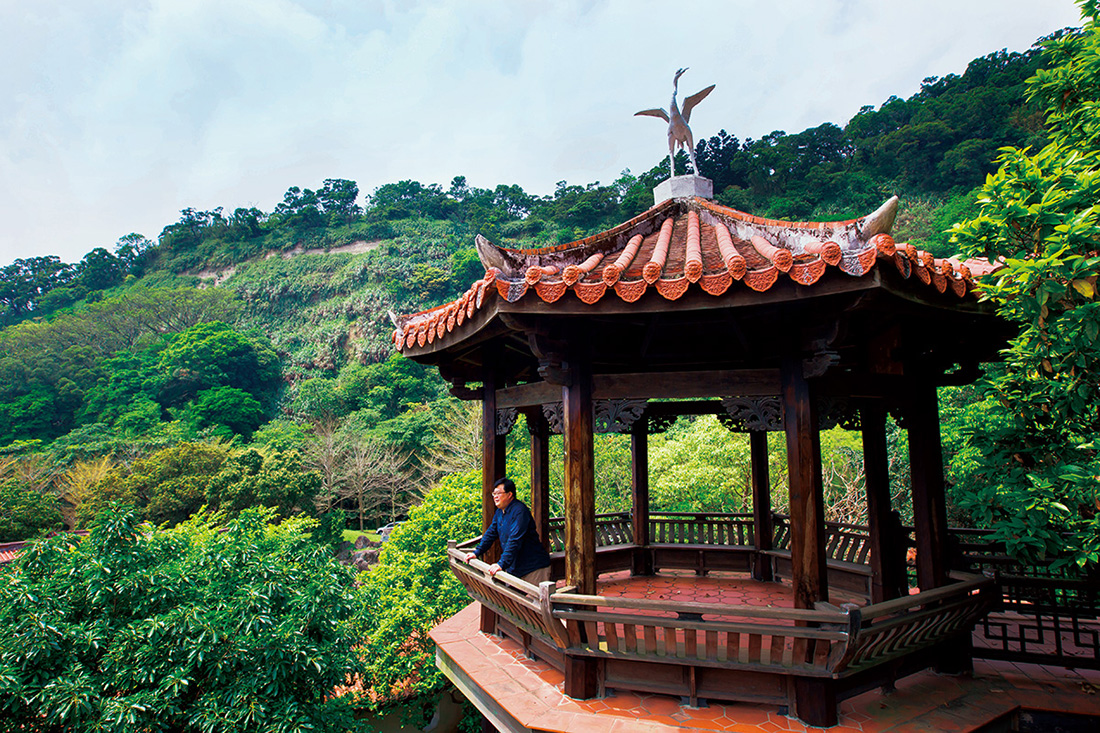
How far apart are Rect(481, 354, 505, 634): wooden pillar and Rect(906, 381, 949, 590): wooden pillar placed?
13.8 ft

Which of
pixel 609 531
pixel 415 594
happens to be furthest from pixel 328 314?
pixel 609 531

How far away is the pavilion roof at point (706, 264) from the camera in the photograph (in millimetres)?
3463

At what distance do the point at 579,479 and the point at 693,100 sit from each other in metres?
4.16

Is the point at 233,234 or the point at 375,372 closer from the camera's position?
the point at 375,372

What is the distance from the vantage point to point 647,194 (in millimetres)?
58406

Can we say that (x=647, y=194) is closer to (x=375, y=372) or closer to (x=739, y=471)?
(x=375, y=372)

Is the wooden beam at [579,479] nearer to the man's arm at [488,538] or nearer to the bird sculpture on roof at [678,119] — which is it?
the man's arm at [488,538]

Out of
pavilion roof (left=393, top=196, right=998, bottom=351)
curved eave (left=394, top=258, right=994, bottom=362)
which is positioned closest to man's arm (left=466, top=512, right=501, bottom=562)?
pavilion roof (left=393, top=196, right=998, bottom=351)

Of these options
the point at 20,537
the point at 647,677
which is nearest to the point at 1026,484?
the point at 647,677

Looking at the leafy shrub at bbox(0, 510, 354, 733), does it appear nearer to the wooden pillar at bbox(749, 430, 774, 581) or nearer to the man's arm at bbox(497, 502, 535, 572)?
the man's arm at bbox(497, 502, 535, 572)

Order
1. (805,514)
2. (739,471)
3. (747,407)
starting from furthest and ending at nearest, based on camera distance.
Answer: (739,471) → (747,407) → (805,514)

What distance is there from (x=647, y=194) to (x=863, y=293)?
5796cm

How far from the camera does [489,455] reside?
6.50 metres

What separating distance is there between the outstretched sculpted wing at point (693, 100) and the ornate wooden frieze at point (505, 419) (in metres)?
3.64
